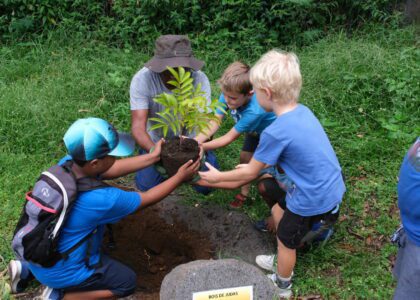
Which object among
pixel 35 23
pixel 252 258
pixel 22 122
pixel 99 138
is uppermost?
pixel 99 138

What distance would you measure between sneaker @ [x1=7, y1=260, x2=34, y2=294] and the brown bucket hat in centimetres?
164

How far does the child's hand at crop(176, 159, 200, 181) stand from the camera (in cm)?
279

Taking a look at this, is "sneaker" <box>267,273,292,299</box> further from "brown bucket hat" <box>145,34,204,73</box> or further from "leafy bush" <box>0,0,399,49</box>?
"leafy bush" <box>0,0,399,49</box>

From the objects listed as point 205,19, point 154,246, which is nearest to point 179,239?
point 154,246

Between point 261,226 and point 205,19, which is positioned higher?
point 205,19

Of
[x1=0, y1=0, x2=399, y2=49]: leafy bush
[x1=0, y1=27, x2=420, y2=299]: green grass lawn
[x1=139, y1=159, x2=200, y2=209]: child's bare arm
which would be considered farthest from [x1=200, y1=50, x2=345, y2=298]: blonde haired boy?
[x1=0, y1=0, x2=399, y2=49]: leafy bush

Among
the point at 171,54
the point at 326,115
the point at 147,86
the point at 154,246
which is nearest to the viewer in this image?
the point at 171,54

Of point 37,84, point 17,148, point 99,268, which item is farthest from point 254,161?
point 37,84

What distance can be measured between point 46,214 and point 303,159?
1459 mm

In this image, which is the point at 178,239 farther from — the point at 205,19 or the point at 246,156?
the point at 205,19

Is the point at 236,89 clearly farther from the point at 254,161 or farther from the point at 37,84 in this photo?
the point at 37,84

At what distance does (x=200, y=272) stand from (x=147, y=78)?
173 centimetres

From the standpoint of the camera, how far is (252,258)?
3.16 meters

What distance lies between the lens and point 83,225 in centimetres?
254
